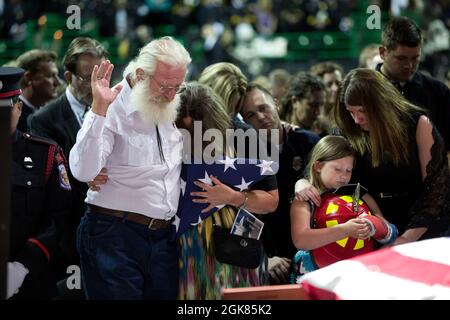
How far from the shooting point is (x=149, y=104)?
3943 mm

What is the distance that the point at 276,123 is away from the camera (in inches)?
196

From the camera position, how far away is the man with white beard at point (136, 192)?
3.93 meters

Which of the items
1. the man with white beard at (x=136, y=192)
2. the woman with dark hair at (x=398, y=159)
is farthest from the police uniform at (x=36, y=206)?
the woman with dark hair at (x=398, y=159)

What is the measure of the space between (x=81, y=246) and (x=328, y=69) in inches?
148

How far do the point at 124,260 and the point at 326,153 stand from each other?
118 centimetres

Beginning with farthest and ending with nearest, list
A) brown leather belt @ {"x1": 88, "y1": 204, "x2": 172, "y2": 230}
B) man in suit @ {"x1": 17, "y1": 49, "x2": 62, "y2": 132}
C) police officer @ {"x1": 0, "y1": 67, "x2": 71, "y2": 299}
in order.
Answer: man in suit @ {"x1": 17, "y1": 49, "x2": 62, "y2": 132} < brown leather belt @ {"x1": 88, "y1": 204, "x2": 172, "y2": 230} < police officer @ {"x1": 0, "y1": 67, "x2": 71, "y2": 299}

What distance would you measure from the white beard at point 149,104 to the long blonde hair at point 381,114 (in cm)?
101

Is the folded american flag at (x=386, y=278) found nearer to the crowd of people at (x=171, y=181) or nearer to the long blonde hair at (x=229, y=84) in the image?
the crowd of people at (x=171, y=181)

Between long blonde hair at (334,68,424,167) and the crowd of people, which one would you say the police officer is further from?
long blonde hair at (334,68,424,167)

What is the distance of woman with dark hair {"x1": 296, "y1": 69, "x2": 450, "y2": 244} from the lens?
4.43 m

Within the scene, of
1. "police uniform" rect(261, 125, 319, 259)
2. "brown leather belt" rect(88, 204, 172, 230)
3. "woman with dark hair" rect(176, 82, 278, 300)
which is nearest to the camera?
"brown leather belt" rect(88, 204, 172, 230)

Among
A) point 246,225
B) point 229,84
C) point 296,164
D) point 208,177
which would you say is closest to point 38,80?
point 229,84

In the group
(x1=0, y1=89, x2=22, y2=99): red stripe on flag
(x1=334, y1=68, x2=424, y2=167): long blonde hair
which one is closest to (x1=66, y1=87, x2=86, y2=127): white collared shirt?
(x1=0, y1=89, x2=22, y2=99): red stripe on flag

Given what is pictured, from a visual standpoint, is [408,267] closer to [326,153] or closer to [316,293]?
[316,293]
